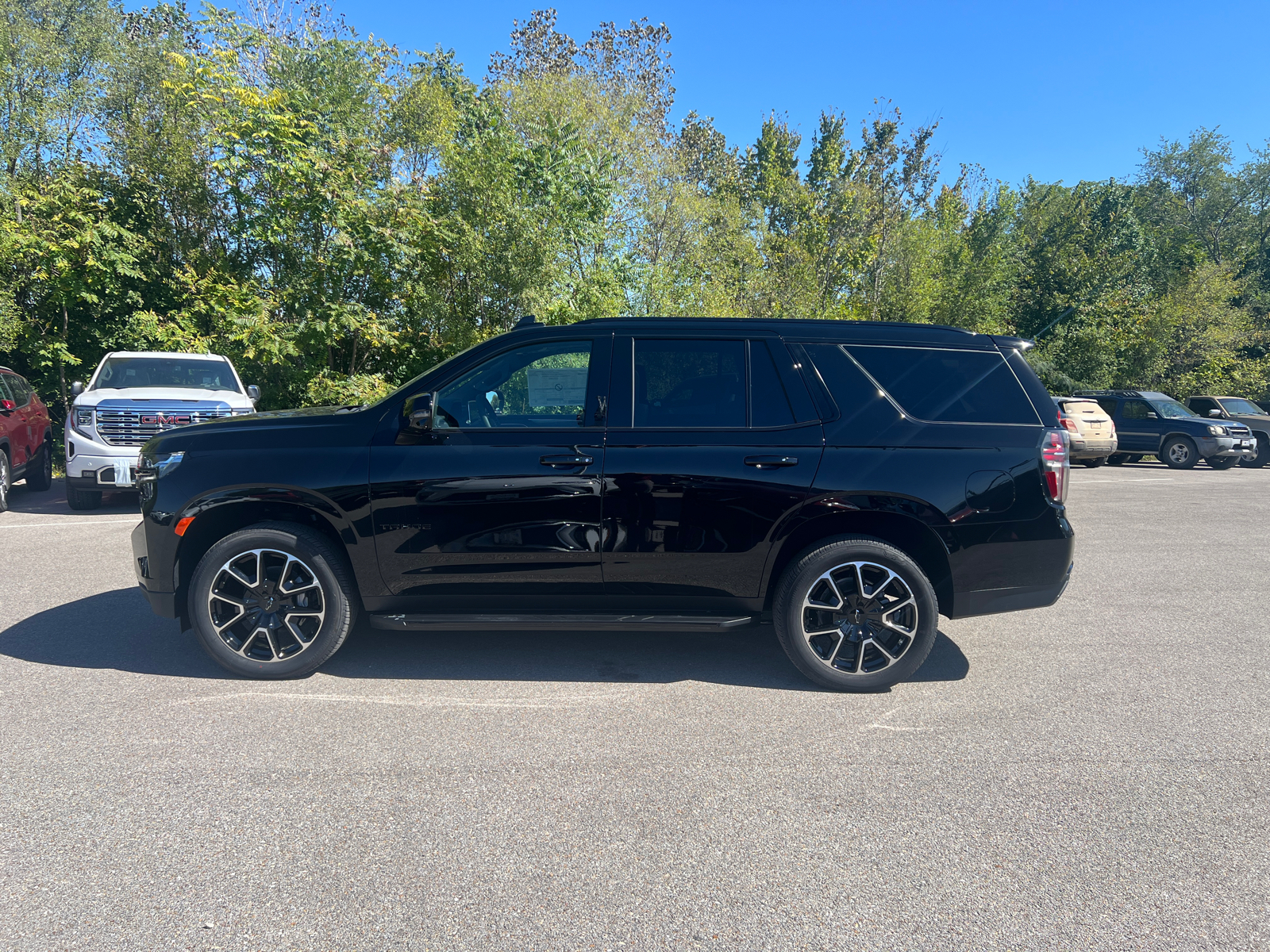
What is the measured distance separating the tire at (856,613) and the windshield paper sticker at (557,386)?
1516mm

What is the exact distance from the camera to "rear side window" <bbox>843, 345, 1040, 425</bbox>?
4633 millimetres

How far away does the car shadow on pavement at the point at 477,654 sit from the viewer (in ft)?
15.6

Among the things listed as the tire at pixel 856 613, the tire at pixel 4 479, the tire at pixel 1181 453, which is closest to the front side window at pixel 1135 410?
the tire at pixel 1181 453

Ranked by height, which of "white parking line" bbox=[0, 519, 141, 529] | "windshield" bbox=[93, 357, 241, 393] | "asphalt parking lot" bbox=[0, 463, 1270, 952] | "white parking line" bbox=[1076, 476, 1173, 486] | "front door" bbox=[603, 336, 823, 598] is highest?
"windshield" bbox=[93, 357, 241, 393]

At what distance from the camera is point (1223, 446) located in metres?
20.5

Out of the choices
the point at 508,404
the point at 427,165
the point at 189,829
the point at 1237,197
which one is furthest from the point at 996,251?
the point at 189,829

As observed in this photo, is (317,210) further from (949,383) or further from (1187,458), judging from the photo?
(1187,458)

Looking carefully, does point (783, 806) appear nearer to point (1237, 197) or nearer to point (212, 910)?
point (212, 910)

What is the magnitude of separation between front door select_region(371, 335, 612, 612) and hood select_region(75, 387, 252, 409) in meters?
7.57

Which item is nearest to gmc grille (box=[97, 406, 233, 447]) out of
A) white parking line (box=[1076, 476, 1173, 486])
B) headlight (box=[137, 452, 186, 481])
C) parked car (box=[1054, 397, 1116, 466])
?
headlight (box=[137, 452, 186, 481])

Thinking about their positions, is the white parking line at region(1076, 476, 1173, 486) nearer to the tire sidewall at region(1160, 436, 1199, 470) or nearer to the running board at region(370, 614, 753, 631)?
the tire sidewall at region(1160, 436, 1199, 470)

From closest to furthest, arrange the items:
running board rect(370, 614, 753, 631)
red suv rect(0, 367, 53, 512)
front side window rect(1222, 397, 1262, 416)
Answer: running board rect(370, 614, 753, 631) < red suv rect(0, 367, 53, 512) < front side window rect(1222, 397, 1262, 416)

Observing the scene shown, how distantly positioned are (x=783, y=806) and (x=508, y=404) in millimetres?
2565

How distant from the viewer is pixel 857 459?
14.8 ft
